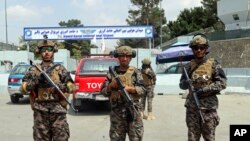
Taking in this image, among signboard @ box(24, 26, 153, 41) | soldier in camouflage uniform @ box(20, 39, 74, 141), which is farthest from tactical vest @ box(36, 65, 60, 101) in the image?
signboard @ box(24, 26, 153, 41)

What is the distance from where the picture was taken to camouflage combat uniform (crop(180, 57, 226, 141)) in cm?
550

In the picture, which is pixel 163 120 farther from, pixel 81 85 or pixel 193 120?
pixel 193 120

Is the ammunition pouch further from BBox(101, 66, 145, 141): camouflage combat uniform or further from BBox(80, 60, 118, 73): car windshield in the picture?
BBox(80, 60, 118, 73): car windshield

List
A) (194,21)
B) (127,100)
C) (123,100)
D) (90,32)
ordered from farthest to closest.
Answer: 1. (194,21)
2. (90,32)
3. (123,100)
4. (127,100)

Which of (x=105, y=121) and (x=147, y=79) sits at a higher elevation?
(x=147, y=79)

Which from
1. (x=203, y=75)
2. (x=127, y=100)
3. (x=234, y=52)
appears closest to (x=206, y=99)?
(x=203, y=75)

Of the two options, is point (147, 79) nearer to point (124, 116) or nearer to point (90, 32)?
point (124, 116)

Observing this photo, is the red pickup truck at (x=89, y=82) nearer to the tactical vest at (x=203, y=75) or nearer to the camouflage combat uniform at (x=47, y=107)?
the camouflage combat uniform at (x=47, y=107)

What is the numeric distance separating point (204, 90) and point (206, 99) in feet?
0.53

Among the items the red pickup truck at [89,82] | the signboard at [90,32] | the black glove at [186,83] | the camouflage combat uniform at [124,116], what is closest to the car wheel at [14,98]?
the red pickup truck at [89,82]

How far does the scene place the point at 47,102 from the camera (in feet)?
17.8

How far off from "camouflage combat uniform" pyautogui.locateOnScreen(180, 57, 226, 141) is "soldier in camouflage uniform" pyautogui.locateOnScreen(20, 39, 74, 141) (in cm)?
159

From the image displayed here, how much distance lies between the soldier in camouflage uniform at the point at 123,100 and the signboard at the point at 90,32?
2099cm

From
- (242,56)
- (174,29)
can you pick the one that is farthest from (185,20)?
(242,56)
